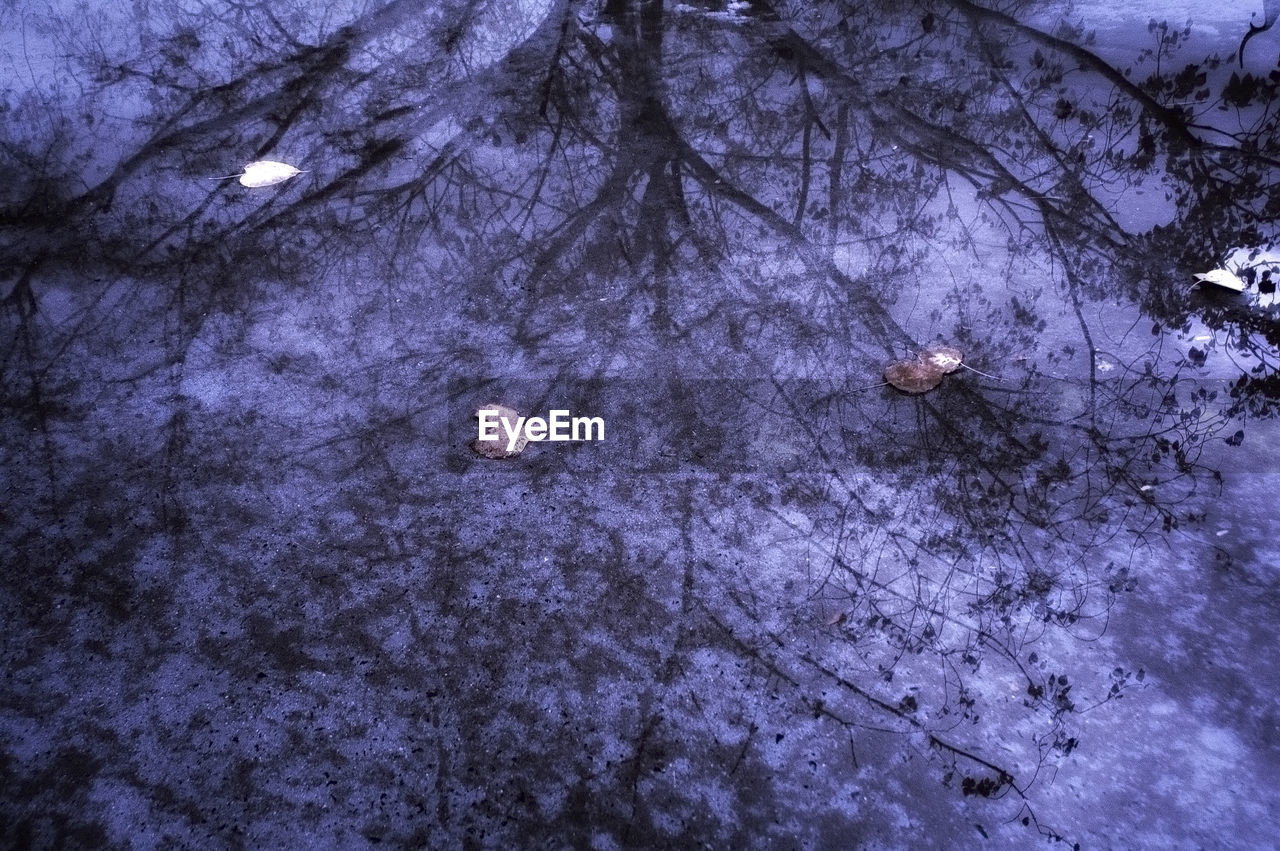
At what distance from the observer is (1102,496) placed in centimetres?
250

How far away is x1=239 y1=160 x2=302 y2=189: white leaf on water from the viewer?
11.6 ft

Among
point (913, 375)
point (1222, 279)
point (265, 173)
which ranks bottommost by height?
point (913, 375)

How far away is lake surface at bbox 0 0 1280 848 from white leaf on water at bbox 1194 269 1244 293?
2 cm

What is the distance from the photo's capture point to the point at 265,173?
11.8 feet

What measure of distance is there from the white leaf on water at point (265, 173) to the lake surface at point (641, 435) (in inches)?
0.8

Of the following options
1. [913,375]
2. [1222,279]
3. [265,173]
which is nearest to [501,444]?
[913,375]

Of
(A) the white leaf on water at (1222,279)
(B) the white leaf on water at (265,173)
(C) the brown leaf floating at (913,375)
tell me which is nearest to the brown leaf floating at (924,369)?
(C) the brown leaf floating at (913,375)

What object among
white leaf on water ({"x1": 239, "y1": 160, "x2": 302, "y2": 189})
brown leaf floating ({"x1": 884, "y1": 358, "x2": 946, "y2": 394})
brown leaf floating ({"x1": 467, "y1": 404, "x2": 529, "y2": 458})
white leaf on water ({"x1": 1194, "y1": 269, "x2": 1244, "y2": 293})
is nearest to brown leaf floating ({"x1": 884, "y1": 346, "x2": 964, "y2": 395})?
brown leaf floating ({"x1": 884, "y1": 358, "x2": 946, "y2": 394})

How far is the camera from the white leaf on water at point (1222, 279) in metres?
3.08

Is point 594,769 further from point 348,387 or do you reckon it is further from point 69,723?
point 348,387

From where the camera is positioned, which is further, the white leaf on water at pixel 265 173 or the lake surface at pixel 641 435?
the white leaf on water at pixel 265 173

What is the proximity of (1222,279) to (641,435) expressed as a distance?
2.33m

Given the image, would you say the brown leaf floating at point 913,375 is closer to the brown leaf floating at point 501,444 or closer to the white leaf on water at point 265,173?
the brown leaf floating at point 501,444

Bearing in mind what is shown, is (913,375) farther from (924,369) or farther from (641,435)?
(641,435)
